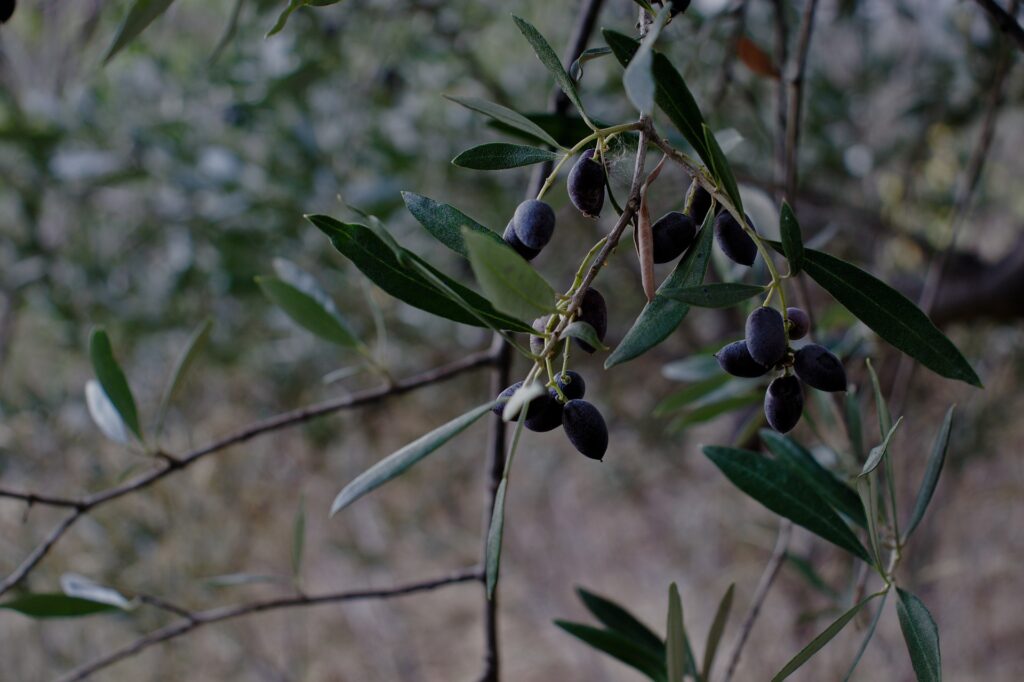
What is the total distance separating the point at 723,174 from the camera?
1.58 ft

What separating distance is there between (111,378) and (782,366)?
2.22 ft

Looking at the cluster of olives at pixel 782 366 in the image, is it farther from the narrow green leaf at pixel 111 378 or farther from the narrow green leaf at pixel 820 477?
the narrow green leaf at pixel 111 378

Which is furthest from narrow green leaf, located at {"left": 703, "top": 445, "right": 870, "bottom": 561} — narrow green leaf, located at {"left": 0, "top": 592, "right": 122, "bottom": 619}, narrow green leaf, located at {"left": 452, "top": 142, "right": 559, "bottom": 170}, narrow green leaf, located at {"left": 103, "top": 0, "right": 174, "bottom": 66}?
narrow green leaf, located at {"left": 0, "top": 592, "right": 122, "bottom": 619}

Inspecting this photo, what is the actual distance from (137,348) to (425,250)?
3.17ft

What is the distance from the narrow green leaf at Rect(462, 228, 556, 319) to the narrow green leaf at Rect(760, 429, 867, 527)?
1.24 feet

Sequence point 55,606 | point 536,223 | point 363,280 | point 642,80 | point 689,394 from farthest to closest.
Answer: point 363,280 < point 689,394 < point 55,606 < point 536,223 < point 642,80

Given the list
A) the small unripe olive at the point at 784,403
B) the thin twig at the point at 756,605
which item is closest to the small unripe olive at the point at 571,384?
the small unripe olive at the point at 784,403

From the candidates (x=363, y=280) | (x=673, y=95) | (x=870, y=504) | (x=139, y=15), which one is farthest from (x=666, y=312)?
(x=363, y=280)

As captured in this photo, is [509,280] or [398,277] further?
[398,277]

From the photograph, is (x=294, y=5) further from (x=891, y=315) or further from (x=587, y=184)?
(x=891, y=315)

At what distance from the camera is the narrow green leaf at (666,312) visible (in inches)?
19.1

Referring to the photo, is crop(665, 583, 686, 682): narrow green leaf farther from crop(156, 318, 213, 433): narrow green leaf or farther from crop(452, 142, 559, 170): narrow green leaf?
crop(156, 318, 213, 433): narrow green leaf

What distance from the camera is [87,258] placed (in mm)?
2199

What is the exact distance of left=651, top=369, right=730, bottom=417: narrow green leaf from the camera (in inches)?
38.6
